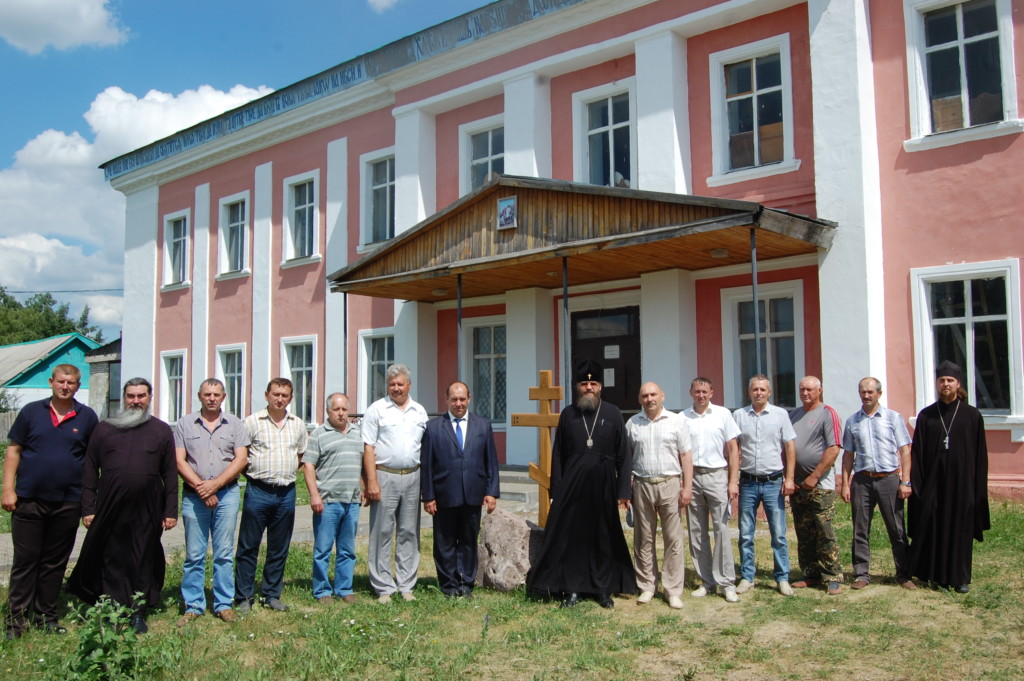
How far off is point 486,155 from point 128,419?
32.2ft

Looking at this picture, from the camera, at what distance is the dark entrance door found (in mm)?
12492

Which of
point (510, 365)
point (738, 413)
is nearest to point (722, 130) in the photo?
point (510, 365)

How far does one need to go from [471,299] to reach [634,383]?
10.6 feet

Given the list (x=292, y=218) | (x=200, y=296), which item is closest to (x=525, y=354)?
(x=292, y=218)

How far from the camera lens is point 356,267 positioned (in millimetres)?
12320

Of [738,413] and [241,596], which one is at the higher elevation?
[738,413]

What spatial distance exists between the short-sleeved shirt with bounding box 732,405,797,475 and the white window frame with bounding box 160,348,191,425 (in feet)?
50.7

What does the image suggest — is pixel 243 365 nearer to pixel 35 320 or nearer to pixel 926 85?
pixel 926 85

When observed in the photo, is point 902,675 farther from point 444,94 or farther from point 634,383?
point 444,94

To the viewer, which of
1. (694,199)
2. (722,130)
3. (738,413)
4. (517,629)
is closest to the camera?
(517,629)

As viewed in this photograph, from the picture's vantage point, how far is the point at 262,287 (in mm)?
17516

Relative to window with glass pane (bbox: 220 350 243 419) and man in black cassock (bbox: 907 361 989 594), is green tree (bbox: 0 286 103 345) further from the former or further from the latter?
man in black cassock (bbox: 907 361 989 594)

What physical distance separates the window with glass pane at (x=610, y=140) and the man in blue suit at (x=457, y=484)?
22.9 ft

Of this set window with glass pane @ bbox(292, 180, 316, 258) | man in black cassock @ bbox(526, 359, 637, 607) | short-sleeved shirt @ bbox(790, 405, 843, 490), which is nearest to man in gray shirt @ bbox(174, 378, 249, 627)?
man in black cassock @ bbox(526, 359, 637, 607)
